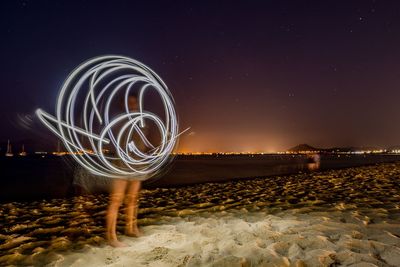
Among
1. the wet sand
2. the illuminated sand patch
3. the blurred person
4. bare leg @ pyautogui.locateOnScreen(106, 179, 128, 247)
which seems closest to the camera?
the illuminated sand patch

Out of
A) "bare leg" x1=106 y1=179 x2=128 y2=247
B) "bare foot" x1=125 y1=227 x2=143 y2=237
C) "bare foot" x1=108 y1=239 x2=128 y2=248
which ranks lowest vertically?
"bare foot" x1=108 y1=239 x2=128 y2=248

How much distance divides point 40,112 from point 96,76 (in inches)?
61.8

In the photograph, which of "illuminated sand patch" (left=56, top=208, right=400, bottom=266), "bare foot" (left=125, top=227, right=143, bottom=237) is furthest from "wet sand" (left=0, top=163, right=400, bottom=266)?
"bare foot" (left=125, top=227, right=143, bottom=237)

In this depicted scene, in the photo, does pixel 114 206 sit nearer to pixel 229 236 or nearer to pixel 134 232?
pixel 134 232

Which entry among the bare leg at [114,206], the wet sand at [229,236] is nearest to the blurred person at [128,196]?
the bare leg at [114,206]

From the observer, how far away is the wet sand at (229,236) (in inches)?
133

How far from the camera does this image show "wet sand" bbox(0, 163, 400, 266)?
338 centimetres

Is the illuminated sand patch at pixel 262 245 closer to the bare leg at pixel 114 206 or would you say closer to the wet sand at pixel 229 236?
the wet sand at pixel 229 236

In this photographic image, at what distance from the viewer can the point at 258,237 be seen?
163 inches

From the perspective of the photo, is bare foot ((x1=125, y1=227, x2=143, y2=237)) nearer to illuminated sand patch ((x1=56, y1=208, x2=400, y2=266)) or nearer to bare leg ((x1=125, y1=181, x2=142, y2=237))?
bare leg ((x1=125, y1=181, x2=142, y2=237))

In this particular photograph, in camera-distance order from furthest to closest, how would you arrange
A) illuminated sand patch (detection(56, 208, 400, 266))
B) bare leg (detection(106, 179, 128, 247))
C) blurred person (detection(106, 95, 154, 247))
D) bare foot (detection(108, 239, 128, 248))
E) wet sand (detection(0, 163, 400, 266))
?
blurred person (detection(106, 95, 154, 247)), bare leg (detection(106, 179, 128, 247)), bare foot (detection(108, 239, 128, 248)), wet sand (detection(0, 163, 400, 266)), illuminated sand patch (detection(56, 208, 400, 266))

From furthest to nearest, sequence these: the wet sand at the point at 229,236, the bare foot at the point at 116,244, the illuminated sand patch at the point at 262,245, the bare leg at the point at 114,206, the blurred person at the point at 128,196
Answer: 1. the blurred person at the point at 128,196
2. the bare leg at the point at 114,206
3. the bare foot at the point at 116,244
4. the wet sand at the point at 229,236
5. the illuminated sand patch at the point at 262,245

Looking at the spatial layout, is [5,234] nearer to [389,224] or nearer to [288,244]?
[288,244]

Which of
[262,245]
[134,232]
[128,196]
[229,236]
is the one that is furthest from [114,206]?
[262,245]
